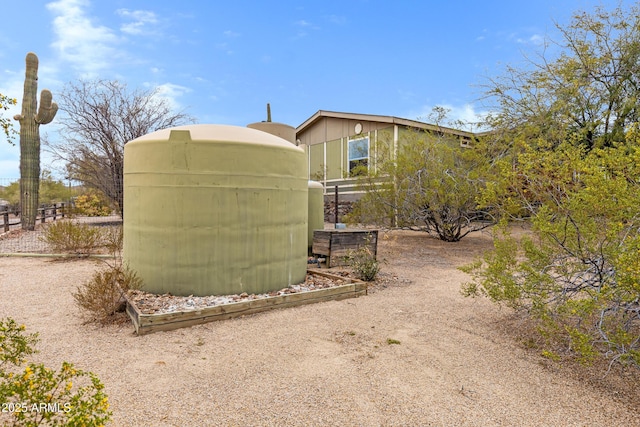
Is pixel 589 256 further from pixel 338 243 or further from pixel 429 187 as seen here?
pixel 429 187

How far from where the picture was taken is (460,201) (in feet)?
31.0

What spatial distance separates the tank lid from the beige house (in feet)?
28.9

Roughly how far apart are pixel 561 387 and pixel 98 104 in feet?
60.5

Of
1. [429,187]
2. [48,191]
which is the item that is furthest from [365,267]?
[48,191]

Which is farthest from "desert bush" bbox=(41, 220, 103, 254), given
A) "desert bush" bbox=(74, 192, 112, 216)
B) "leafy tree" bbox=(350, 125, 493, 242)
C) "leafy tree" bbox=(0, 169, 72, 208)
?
"leafy tree" bbox=(0, 169, 72, 208)

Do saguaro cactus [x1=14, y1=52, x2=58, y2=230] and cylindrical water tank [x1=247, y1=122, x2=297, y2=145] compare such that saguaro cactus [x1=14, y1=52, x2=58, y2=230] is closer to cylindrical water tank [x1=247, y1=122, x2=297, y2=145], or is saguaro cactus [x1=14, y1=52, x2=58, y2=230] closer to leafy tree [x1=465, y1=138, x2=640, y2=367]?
cylindrical water tank [x1=247, y1=122, x2=297, y2=145]

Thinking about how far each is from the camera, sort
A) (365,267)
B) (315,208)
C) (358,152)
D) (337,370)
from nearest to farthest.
→ (337,370), (365,267), (315,208), (358,152)

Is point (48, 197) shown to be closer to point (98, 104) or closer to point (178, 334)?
point (98, 104)

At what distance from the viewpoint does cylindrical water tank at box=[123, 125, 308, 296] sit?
16.0ft

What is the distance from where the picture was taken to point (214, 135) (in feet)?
16.4

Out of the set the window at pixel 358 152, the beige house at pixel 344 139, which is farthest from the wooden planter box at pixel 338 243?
the window at pixel 358 152

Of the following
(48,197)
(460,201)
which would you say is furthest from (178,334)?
(48,197)

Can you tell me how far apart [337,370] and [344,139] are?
14336 mm

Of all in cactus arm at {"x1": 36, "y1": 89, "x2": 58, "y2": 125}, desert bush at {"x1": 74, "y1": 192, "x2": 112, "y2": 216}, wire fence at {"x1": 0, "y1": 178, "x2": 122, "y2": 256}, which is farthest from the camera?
desert bush at {"x1": 74, "y1": 192, "x2": 112, "y2": 216}
